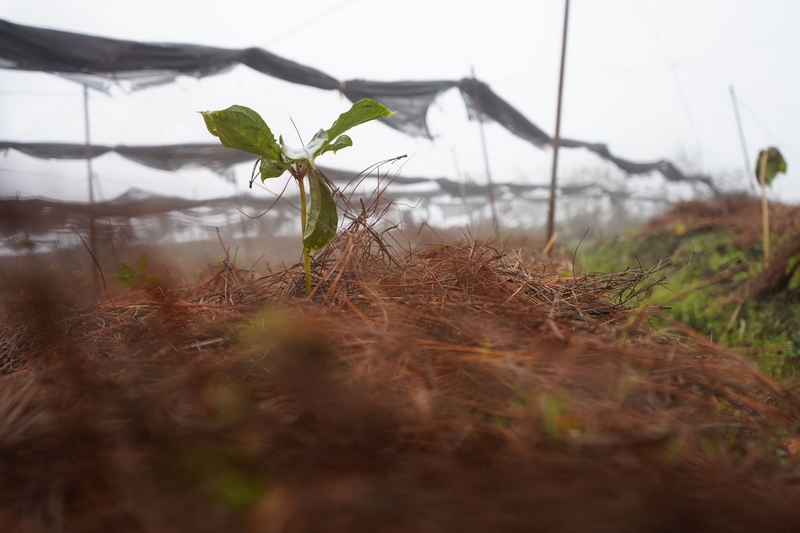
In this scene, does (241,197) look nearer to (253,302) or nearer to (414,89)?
(414,89)

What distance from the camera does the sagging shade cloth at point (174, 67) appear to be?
339 centimetres

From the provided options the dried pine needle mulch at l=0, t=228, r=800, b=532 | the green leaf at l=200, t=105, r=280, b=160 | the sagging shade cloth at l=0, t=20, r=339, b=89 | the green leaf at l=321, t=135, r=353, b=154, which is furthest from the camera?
the sagging shade cloth at l=0, t=20, r=339, b=89

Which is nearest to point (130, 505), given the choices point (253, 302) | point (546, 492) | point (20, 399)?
point (20, 399)

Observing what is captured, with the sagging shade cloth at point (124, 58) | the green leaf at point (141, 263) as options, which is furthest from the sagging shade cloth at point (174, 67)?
the green leaf at point (141, 263)

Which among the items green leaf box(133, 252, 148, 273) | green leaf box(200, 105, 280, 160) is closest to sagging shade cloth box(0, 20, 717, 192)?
green leaf box(133, 252, 148, 273)

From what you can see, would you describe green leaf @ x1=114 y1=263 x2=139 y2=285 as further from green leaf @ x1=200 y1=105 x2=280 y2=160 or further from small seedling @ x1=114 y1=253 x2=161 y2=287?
green leaf @ x1=200 y1=105 x2=280 y2=160

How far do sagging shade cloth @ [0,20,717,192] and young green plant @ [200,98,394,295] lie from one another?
133 inches

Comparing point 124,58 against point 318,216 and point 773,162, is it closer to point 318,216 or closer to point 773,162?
point 318,216

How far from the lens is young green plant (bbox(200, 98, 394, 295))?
118cm

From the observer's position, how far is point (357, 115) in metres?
1.26

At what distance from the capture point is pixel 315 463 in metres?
0.57

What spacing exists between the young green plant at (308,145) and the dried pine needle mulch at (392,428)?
9.8 inches

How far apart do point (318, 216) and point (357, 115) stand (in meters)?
0.32

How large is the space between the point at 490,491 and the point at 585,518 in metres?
0.11
